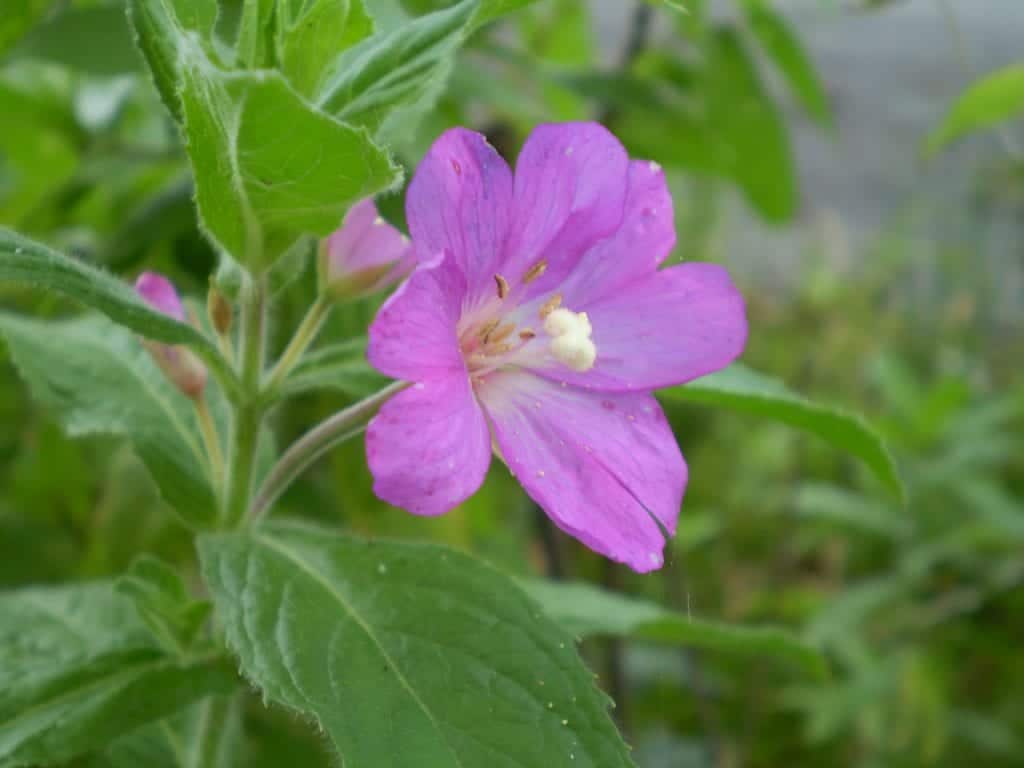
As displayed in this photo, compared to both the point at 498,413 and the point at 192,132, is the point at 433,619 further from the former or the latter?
Result: the point at 192,132

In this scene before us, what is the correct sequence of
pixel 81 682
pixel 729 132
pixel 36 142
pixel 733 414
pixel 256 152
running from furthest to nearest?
pixel 733 414, pixel 729 132, pixel 36 142, pixel 81 682, pixel 256 152

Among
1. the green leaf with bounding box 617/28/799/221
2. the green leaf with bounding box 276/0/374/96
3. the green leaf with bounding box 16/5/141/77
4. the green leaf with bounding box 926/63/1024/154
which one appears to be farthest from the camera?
the green leaf with bounding box 617/28/799/221

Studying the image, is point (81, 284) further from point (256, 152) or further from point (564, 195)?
point (564, 195)

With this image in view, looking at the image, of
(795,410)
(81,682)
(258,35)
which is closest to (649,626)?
(795,410)

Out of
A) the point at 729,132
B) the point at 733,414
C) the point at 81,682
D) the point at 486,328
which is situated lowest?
the point at 733,414

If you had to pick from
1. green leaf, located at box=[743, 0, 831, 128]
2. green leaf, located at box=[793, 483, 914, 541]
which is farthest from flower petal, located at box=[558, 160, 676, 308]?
green leaf, located at box=[793, 483, 914, 541]

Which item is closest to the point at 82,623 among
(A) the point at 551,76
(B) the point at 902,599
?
(A) the point at 551,76

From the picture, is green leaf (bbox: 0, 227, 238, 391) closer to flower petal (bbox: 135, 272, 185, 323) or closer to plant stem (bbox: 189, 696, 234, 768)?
flower petal (bbox: 135, 272, 185, 323)

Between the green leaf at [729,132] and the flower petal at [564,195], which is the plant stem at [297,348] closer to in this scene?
the flower petal at [564,195]
